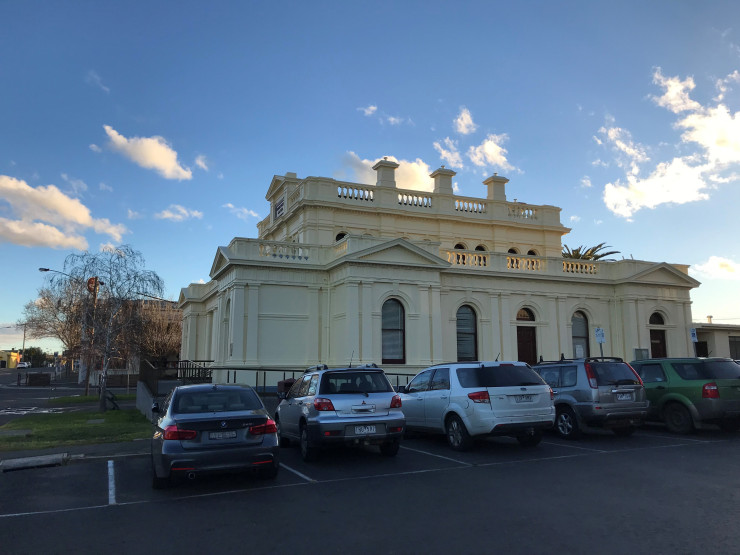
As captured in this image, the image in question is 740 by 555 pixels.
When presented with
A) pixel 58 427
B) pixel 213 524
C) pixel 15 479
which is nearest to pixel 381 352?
pixel 58 427

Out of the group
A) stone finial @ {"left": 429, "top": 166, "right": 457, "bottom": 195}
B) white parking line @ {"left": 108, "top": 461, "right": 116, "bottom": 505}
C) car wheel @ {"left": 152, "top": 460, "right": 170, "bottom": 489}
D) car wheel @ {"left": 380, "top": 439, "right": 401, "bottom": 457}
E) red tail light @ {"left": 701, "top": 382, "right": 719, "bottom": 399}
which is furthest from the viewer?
stone finial @ {"left": 429, "top": 166, "right": 457, "bottom": 195}

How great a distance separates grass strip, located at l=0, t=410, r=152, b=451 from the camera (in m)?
13.1

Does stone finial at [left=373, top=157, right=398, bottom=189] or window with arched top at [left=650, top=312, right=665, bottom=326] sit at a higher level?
stone finial at [left=373, top=157, right=398, bottom=189]

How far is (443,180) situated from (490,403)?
71.2ft

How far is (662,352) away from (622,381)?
19195mm

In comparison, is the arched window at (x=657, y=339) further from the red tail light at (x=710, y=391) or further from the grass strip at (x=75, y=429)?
the grass strip at (x=75, y=429)

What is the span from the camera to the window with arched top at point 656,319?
29484 mm

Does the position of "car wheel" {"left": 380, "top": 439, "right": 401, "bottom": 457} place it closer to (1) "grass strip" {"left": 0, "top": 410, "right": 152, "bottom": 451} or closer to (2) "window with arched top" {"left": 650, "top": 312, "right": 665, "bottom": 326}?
(1) "grass strip" {"left": 0, "top": 410, "right": 152, "bottom": 451}

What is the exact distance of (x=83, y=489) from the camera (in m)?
8.59

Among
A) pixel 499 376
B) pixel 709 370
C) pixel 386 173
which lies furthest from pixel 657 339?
pixel 499 376

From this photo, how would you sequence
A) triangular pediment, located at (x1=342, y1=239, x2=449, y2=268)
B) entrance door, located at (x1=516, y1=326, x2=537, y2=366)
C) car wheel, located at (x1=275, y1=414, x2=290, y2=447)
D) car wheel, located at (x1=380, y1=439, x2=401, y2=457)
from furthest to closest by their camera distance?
entrance door, located at (x1=516, y1=326, x2=537, y2=366), triangular pediment, located at (x1=342, y1=239, x2=449, y2=268), car wheel, located at (x1=275, y1=414, x2=290, y2=447), car wheel, located at (x1=380, y1=439, x2=401, y2=457)

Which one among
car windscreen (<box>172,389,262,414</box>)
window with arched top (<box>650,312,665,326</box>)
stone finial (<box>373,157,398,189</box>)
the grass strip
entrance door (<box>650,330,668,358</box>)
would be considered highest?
stone finial (<box>373,157,398,189</box>)

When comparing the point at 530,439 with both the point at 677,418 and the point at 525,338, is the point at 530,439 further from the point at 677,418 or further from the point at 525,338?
the point at 525,338

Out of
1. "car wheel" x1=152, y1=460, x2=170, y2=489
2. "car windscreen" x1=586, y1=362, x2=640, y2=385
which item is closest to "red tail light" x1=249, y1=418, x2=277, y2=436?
"car wheel" x1=152, y1=460, x2=170, y2=489
